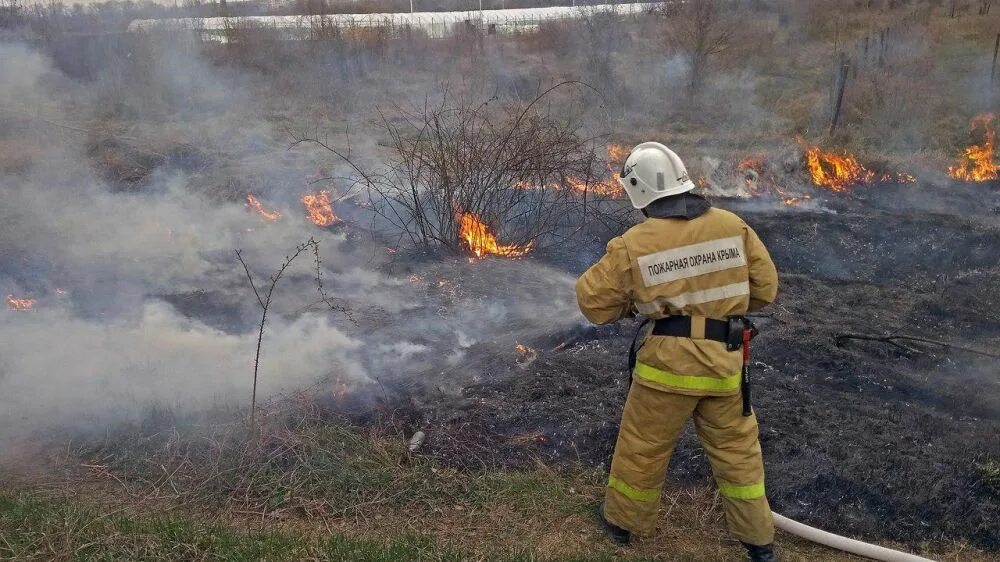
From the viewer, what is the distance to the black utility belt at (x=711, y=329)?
3117 millimetres

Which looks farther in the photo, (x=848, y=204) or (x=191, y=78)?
(x=191, y=78)

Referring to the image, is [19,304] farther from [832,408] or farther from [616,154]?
[616,154]

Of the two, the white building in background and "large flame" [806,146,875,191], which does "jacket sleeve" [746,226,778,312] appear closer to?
"large flame" [806,146,875,191]

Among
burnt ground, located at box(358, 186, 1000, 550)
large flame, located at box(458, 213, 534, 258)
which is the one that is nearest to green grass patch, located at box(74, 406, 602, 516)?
burnt ground, located at box(358, 186, 1000, 550)

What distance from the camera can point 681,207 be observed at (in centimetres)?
313

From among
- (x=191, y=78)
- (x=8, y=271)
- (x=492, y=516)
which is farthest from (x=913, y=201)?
(x=191, y=78)

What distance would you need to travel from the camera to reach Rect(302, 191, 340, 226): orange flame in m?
8.63

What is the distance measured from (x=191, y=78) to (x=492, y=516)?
14.2 m

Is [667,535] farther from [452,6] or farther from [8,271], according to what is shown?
[452,6]

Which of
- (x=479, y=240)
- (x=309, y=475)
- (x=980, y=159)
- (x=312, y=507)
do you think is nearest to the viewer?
(x=312, y=507)

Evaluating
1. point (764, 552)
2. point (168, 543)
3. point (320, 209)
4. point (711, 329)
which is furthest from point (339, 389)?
point (320, 209)

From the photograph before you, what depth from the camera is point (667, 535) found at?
11.8 ft

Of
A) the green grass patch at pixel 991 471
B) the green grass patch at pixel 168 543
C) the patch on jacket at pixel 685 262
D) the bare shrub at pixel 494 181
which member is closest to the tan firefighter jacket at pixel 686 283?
the patch on jacket at pixel 685 262

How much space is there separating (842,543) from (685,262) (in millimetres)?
1726
